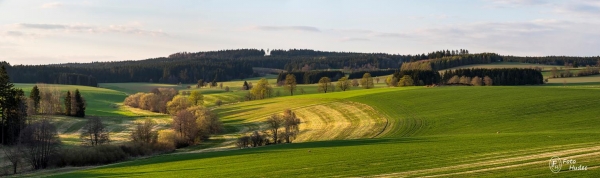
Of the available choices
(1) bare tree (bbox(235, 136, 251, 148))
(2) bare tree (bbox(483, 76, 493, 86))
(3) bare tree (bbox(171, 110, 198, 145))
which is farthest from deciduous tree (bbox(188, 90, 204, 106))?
(2) bare tree (bbox(483, 76, 493, 86))

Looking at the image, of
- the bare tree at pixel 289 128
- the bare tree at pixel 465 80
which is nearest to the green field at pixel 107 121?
the bare tree at pixel 289 128

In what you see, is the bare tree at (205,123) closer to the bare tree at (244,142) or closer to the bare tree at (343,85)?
the bare tree at (244,142)

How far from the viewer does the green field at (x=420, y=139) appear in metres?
24.8

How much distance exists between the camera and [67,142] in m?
67.5

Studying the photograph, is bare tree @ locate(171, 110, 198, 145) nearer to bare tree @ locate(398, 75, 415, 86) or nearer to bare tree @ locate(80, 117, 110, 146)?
bare tree @ locate(80, 117, 110, 146)

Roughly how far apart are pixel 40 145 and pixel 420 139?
38.5 m

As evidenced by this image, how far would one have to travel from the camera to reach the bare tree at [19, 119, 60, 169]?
5297 cm

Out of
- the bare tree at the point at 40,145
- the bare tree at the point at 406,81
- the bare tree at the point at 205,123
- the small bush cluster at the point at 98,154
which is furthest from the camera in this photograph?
the bare tree at the point at 406,81

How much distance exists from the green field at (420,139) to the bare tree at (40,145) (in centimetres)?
1229

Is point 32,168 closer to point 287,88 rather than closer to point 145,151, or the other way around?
point 145,151

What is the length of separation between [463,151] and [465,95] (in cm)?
5121

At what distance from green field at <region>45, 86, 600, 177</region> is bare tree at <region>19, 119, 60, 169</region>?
12293mm

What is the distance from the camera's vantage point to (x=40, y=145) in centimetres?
5356

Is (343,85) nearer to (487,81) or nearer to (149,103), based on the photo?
(487,81)
